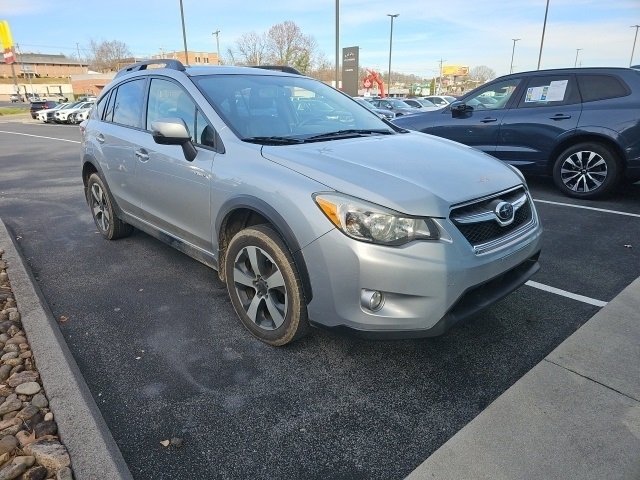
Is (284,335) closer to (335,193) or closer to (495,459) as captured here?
(335,193)

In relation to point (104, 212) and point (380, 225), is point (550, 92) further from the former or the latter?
point (104, 212)

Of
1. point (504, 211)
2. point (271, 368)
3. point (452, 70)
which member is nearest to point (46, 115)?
point (271, 368)

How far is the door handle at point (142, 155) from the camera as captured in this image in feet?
12.4

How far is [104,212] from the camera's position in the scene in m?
5.00

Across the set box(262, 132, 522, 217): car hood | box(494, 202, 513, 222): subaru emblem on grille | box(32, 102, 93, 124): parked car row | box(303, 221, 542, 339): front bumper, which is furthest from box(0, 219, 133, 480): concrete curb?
box(32, 102, 93, 124): parked car row

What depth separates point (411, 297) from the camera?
92.0 inches

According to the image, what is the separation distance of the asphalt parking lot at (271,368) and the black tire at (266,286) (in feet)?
0.54

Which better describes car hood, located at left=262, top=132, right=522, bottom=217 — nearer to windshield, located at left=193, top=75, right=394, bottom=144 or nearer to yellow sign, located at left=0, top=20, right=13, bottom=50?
windshield, located at left=193, top=75, right=394, bottom=144

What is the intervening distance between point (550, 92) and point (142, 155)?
18.9ft

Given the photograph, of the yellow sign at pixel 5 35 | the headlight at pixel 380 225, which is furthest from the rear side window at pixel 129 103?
the yellow sign at pixel 5 35

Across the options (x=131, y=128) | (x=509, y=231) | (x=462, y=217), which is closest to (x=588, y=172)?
(x=509, y=231)

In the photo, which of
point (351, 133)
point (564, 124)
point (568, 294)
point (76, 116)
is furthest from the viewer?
point (76, 116)

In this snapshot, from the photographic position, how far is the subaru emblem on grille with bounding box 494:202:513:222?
2621 mm

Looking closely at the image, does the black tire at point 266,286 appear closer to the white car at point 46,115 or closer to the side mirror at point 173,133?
the side mirror at point 173,133
